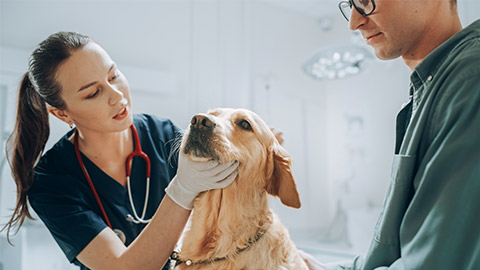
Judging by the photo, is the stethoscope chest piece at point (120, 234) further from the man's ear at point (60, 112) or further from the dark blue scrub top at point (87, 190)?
the man's ear at point (60, 112)

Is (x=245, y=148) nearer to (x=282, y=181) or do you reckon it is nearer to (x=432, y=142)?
(x=282, y=181)

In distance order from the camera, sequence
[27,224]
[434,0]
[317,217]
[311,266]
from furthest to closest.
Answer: [317,217] → [27,224] → [311,266] → [434,0]

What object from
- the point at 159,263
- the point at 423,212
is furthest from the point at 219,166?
the point at 423,212

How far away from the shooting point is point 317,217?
12.4ft

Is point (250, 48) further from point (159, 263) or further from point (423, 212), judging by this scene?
point (423, 212)

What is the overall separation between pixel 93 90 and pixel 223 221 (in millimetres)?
692

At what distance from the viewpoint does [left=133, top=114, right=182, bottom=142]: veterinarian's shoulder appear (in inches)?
61.6

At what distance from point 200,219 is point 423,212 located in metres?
0.63

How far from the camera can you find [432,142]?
2.38 ft

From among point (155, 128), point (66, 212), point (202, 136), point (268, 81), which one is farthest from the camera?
point (268, 81)

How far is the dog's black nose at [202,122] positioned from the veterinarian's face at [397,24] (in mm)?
478

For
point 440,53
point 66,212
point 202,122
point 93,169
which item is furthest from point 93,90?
point 440,53

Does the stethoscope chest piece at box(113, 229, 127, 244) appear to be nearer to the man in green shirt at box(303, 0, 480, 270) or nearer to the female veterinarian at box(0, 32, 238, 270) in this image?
the female veterinarian at box(0, 32, 238, 270)

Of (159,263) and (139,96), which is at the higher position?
(139,96)
